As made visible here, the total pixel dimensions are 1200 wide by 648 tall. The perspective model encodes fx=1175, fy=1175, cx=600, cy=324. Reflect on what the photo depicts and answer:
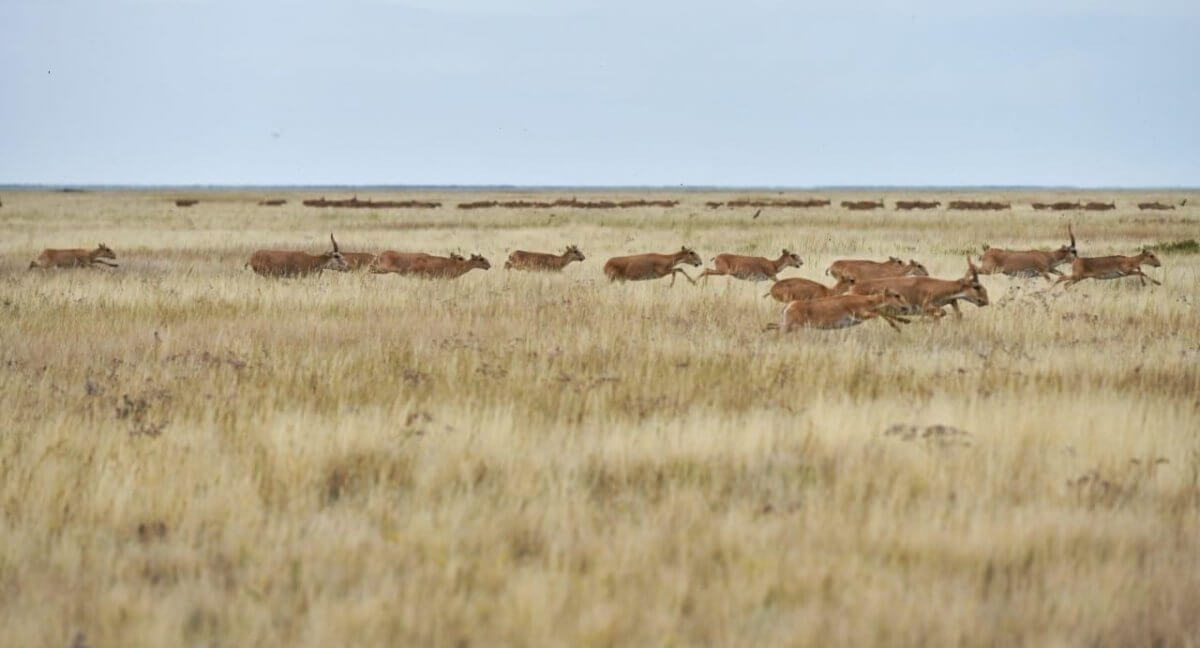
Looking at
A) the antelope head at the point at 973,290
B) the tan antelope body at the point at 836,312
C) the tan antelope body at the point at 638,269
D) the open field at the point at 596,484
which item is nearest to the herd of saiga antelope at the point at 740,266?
the tan antelope body at the point at 638,269

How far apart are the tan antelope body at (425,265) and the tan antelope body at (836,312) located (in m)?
8.66

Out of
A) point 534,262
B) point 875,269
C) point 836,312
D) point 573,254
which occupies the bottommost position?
point 534,262

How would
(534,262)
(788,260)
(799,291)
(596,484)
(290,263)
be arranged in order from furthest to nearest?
1. (534,262)
2. (788,260)
3. (290,263)
4. (799,291)
5. (596,484)

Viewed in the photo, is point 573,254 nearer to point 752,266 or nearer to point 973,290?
point 752,266

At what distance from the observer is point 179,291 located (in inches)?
690

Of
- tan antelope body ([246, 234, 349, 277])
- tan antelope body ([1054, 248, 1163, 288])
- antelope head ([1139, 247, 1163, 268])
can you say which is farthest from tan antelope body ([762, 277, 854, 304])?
tan antelope body ([246, 234, 349, 277])

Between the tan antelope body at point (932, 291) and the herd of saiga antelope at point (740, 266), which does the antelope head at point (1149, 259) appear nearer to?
the herd of saiga antelope at point (740, 266)

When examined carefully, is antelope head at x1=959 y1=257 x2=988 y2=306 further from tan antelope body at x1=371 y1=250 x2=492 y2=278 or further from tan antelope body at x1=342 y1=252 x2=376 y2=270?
tan antelope body at x1=342 y1=252 x2=376 y2=270

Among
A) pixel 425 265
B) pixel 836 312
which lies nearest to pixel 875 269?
pixel 836 312

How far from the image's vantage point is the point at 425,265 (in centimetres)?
2078

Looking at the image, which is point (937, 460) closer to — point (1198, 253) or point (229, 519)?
point (229, 519)

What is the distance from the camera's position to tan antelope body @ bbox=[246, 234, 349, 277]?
2089 centimetres

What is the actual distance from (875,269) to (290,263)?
1016cm

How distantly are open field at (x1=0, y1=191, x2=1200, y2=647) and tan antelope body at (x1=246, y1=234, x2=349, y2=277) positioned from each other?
22.8 ft
